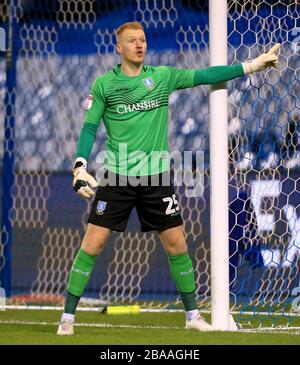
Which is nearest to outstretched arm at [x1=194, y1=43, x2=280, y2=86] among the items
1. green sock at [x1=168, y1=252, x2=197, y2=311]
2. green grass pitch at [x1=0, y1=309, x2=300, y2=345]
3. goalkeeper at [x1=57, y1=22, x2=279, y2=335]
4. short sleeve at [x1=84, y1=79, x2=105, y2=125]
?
goalkeeper at [x1=57, y1=22, x2=279, y2=335]

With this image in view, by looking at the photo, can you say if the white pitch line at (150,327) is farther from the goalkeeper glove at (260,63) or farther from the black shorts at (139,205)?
the goalkeeper glove at (260,63)

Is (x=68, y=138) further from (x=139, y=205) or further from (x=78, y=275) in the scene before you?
(x=78, y=275)

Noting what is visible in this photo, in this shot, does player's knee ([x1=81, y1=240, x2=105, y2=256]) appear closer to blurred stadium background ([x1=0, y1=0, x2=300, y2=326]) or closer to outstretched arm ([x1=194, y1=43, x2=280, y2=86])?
outstretched arm ([x1=194, y1=43, x2=280, y2=86])

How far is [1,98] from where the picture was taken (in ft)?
31.9

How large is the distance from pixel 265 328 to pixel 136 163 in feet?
4.40

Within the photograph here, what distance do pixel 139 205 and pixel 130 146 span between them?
1.19 ft

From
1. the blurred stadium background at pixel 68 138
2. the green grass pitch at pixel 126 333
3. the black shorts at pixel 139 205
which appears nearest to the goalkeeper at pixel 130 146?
the black shorts at pixel 139 205

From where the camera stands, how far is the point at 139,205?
6250 mm

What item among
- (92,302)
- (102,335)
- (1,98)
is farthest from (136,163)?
(1,98)

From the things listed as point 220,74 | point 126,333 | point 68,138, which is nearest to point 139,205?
point 126,333

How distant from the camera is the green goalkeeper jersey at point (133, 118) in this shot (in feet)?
20.1

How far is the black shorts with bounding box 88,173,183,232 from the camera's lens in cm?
611

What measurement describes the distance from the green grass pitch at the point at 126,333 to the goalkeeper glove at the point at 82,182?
0.79m

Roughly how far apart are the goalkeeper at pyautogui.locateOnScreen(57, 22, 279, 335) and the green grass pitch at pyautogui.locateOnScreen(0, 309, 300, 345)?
0.77 feet
